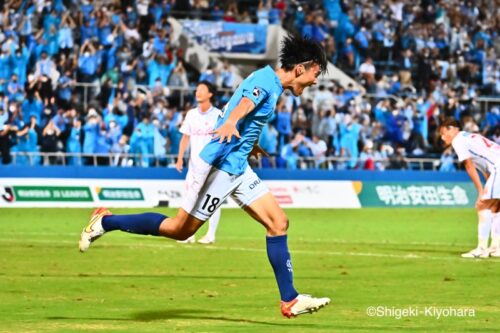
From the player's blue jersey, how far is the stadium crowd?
20567mm

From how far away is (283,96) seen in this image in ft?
117

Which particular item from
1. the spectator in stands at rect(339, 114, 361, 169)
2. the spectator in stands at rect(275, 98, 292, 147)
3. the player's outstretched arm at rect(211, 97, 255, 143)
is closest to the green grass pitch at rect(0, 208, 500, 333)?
the player's outstretched arm at rect(211, 97, 255, 143)

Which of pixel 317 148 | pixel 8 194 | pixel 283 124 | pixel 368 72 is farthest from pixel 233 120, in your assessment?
pixel 368 72

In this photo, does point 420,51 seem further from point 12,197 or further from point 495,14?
point 12,197

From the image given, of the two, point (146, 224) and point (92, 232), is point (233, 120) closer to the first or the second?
point (146, 224)

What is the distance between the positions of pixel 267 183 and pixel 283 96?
14.5 ft

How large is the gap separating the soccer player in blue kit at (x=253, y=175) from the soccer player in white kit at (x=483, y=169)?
314 inches

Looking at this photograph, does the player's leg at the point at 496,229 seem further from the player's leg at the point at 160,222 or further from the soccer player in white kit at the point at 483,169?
the player's leg at the point at 160,222

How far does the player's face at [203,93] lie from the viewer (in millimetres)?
18594

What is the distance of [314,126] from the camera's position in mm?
35781

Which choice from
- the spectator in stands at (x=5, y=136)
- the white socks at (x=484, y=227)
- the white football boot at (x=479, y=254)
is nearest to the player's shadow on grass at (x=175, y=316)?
the white football boot at (x=479, y=254)

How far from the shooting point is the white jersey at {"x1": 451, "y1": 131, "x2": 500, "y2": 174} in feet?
59.9

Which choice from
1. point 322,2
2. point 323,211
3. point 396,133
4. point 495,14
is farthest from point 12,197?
point 495,14

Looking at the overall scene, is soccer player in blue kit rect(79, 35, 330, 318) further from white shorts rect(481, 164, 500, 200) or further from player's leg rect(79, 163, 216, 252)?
white shorts rect(481, 164, 500, 200)
